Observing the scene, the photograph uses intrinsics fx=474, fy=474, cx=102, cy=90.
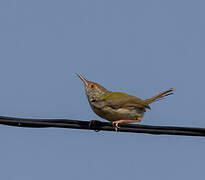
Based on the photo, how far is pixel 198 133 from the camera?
688 centimetres

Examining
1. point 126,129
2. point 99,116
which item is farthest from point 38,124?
point 99,116

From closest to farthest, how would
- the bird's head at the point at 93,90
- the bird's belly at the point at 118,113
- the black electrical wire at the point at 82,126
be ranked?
the black electrical wire at the point at 82,126 < the bird's belly at the point at 118,113 < the bird's head at the point at 93,90

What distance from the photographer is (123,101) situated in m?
11.0

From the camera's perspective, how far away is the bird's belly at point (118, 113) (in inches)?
425

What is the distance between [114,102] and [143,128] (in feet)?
12.1

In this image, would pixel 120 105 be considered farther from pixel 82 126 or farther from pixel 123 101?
pixel 82 126

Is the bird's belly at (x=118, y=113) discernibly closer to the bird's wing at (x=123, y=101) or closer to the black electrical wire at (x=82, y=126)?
the bird's wing at (x=123, y=101)

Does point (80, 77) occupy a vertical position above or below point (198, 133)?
above

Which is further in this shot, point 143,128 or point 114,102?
point 114,102

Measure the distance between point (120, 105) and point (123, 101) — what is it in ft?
0.49

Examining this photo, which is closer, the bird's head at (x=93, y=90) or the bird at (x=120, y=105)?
the bird at (x=120, y=105)

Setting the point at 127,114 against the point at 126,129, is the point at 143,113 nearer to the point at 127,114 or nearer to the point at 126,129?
the point at 127,114

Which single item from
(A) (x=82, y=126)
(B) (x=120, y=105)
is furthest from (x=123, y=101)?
(A) (x=82, y=126)

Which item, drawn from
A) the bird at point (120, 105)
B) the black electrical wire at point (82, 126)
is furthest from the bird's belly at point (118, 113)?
the black electrical wire at point (82, 126)
